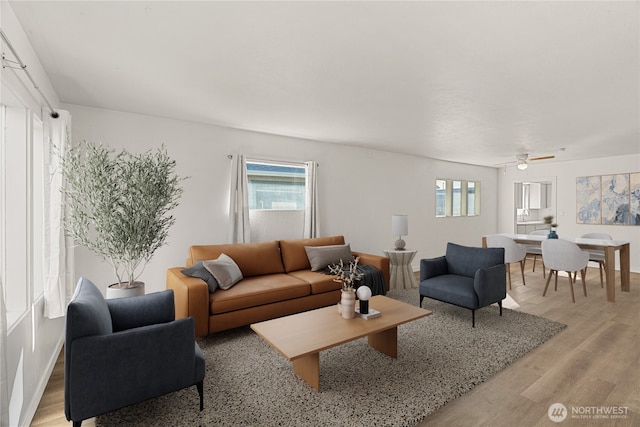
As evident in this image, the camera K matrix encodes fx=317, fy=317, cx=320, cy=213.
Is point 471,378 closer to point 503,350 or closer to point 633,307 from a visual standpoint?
point 503,350

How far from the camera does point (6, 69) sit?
1787 millimetres

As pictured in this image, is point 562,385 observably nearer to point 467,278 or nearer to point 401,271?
point 467,278

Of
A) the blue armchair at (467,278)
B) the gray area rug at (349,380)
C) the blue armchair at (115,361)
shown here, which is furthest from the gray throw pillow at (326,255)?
the blue armchair at (115,361)

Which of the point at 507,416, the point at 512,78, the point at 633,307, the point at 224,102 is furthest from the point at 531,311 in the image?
the point at 224,102

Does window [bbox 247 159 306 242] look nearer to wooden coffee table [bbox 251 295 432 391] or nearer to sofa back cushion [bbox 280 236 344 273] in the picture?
sofa back cushion [bbox 280 236 344 273]

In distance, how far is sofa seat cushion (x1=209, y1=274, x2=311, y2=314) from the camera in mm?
3092

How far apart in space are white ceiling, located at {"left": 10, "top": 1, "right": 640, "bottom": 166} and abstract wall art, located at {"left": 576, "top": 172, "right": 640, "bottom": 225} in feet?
10.7

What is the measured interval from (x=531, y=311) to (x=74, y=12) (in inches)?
203

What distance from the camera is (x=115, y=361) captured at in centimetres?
174

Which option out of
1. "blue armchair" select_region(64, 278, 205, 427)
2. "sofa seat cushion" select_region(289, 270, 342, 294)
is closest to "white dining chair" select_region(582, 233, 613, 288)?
"sofa seat cushion" select_region(289, 270, 342, 294)

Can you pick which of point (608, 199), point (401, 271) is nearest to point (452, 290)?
point (401, 271)

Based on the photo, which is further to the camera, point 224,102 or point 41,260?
point 224,102

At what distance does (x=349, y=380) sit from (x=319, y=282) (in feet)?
4.71

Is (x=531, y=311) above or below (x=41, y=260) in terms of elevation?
below
